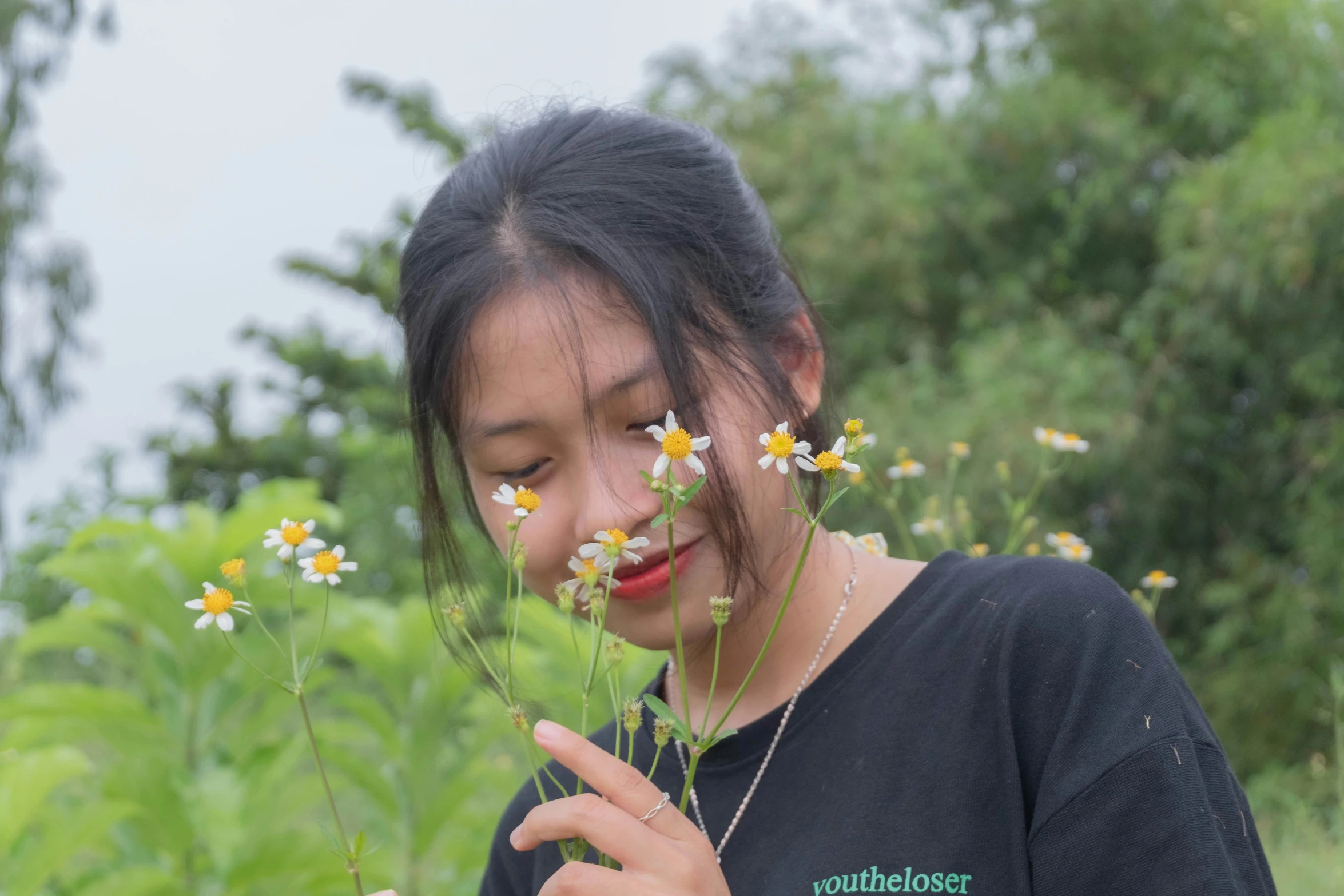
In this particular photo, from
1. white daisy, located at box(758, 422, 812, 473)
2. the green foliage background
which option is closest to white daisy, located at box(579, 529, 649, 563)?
white daisy, located at box(758, 422, 812, 473)

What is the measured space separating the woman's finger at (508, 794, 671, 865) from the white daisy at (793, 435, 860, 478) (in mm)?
262

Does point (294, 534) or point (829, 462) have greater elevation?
point (829, 462)

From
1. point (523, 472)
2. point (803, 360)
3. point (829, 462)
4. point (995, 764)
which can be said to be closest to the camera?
point (829, 462)

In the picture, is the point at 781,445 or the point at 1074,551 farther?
the point at 1074,551

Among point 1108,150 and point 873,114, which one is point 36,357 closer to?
point 873,114

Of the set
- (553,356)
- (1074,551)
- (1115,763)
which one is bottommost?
(1074,551)

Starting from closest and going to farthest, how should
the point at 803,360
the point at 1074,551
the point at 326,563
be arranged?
the point at 326,563 < the point at 803,360 < the point at 1074,551

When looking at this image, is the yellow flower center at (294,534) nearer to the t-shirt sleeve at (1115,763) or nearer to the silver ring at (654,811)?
the silver ring at (654,811)

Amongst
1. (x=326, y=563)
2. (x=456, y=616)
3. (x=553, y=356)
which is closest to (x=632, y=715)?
(x=456, y=616)

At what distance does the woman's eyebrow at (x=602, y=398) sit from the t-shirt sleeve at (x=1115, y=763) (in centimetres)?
39

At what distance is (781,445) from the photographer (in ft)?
2.59

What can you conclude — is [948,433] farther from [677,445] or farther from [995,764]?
[677,445]

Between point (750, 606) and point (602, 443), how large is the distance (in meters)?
0.24

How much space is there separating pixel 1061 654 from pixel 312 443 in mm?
8904
